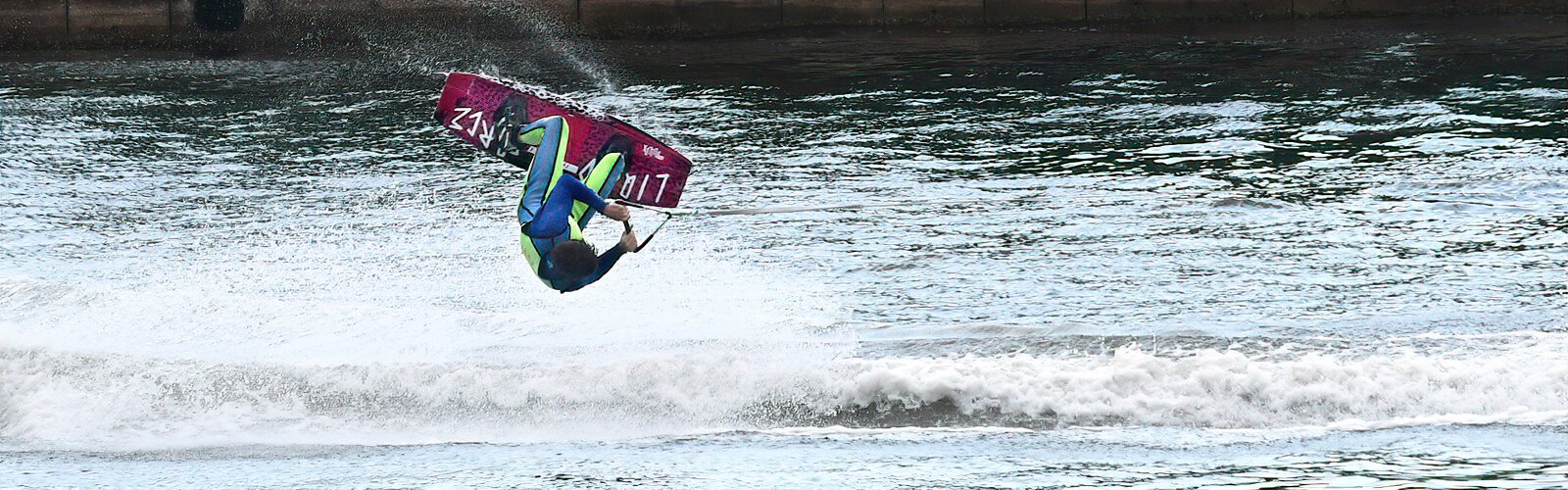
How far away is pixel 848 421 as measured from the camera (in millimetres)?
13797

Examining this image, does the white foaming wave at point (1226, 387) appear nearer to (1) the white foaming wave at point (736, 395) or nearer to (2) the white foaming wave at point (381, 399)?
(1) the white foaming wave at point (736, 395)

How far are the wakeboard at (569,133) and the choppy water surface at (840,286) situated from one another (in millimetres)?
1306

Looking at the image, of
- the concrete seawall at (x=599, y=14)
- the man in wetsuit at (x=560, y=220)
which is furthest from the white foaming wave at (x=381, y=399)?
the concrete seawall at (x=599, y=14)

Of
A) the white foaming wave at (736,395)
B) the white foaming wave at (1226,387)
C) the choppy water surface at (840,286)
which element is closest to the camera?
the choppy water surface at (840,286)

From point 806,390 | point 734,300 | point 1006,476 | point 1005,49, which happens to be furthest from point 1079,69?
point 1006,476

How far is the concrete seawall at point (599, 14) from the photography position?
31.7 m

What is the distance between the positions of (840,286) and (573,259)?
412cm

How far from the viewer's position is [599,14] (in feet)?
105

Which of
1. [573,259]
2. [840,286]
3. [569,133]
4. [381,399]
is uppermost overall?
[569,133]

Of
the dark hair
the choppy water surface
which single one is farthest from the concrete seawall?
the dark hair

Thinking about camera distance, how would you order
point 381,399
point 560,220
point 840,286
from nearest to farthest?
point 560,220 < point 381,399 < point 840,286

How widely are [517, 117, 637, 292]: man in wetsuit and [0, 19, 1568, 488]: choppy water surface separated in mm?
956

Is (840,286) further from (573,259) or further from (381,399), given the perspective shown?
(381,399)

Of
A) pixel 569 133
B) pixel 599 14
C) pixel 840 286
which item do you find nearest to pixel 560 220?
pixel 569 133
